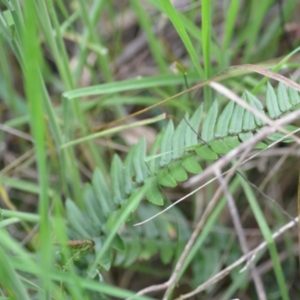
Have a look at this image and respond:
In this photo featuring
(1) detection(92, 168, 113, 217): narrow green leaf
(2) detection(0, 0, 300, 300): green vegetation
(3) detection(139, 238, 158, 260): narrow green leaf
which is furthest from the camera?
(3) detection(139, 238, 158, 260): narrow green leaf


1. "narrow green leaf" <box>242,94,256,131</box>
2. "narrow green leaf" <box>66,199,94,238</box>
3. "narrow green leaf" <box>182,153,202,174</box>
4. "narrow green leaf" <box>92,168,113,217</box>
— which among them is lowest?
"narrow green leaf" <box>66,199,94,238</box>

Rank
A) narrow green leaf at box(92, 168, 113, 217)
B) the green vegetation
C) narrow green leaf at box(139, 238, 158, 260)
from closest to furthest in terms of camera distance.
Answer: the green vegetation
narrow green leaf at box(92, 168, 113, 217)
narrow green leaf at box(139, 238, 158, 260)

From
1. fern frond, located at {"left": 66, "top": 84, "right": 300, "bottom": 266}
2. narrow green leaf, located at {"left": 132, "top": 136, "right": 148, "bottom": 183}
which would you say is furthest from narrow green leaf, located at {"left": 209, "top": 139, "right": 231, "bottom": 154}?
narrow green leaf, located at {"left": 132, "top": 136, "right": 148, "bottom": 183}

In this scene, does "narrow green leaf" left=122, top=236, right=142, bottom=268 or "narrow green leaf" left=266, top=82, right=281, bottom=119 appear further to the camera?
"narrow green leaf" left=122, top=236, right=142, bottom=268

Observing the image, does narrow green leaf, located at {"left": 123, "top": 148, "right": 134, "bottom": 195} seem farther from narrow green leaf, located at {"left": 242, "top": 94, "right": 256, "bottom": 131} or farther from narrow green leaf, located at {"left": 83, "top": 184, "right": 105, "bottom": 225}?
narrow green leaf, located at {"left": 242, "top": 94, "right": 256, "bottom": 131}

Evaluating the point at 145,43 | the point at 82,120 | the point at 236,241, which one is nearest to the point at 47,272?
the point at 82,120

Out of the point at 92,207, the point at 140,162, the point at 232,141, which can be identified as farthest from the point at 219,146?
the point at 92,207

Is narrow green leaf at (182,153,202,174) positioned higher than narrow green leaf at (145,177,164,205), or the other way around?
narrow green leaf at (182,153,202,174)

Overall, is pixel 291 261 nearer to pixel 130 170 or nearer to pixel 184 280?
pixel 184 280

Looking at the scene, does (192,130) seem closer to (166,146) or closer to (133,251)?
(166,146)
